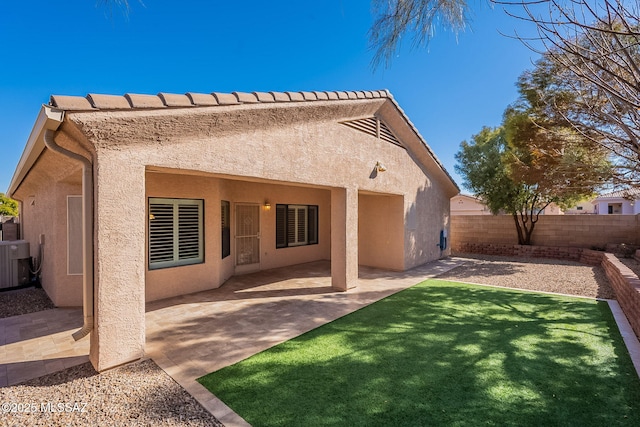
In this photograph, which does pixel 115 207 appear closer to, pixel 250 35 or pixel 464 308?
pixel 464 308

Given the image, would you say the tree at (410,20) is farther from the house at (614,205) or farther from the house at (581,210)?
the house at (614,205)

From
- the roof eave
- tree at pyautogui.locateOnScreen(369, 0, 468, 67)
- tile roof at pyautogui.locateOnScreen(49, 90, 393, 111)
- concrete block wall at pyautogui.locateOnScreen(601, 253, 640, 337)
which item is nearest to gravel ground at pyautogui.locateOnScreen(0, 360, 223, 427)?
the roof eave

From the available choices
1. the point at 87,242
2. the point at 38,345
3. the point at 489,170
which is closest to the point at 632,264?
the point at 489,170

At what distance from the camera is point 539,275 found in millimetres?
14250

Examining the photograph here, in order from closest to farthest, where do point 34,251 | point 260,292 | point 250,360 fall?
point 250,360, point 260,292, point 34,251

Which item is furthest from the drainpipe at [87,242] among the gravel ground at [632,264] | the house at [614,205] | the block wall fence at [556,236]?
the house at [614,205]

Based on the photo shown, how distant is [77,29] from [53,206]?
535cm

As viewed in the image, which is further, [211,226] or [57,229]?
[211,226]

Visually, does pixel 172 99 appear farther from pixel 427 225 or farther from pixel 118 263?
pixel 427 225

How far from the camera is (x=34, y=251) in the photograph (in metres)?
12.5

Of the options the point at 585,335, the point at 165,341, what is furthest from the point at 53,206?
the point at 585,335

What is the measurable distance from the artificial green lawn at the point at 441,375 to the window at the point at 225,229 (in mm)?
6049

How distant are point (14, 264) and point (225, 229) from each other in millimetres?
8015

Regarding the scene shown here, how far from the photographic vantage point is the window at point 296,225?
50.0 ft
